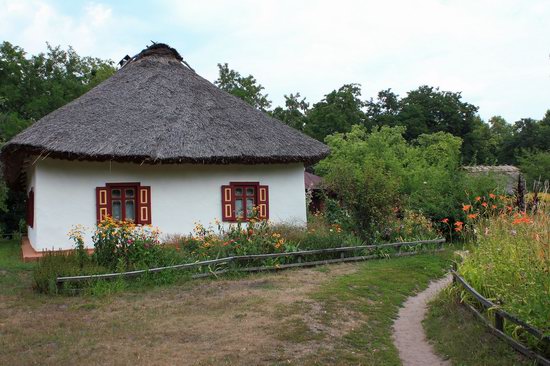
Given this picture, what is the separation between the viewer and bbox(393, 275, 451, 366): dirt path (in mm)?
6301

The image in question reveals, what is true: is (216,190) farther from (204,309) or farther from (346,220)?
(204,309)

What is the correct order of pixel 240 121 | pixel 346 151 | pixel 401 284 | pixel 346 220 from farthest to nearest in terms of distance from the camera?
pixel 346 151, pixel 240 121, pixel 346 220, pixel 401 284

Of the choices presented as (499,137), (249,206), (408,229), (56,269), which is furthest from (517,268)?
(499,137)

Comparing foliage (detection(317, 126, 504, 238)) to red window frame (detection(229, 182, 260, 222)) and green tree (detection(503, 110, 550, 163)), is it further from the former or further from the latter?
green tree (detection(503, 110, 550, 163))

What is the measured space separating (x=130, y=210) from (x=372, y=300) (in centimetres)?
800

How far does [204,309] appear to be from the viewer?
7.98m

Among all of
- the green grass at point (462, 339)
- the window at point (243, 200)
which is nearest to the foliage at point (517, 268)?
the green grass at point (462, 339)

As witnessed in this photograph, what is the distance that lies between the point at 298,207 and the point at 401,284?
20.9 ft

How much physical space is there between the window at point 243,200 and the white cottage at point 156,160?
0.03 meters

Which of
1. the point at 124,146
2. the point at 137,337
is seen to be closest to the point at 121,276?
the point at 137,337

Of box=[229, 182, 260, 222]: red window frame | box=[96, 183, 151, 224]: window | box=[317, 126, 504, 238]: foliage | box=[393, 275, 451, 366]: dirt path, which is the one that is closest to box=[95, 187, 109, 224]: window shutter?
box=[96, 183, 151, 224]: window

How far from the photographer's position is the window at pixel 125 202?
14047mm

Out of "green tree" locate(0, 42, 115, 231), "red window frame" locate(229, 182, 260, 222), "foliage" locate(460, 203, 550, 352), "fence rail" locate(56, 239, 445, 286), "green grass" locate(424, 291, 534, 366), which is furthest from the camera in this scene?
"green tree" locate(0, 42, 115, 231)

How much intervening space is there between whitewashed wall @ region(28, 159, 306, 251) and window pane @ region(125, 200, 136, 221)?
20.1 inches
